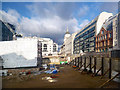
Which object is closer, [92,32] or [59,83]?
[59,83]

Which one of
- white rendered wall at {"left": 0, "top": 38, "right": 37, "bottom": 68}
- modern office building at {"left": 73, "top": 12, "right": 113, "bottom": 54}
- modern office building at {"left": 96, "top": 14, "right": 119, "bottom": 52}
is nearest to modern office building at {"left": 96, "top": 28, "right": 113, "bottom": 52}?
modern office building at {"left": 96, "top": 14, "right": 119, "bottom": 52}

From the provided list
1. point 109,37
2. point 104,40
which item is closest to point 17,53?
point 109,37

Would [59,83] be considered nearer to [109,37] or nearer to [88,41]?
[109,37]

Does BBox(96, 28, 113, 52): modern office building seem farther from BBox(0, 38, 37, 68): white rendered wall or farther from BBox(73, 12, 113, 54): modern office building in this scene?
BBox(0, 38, 37, 68): white rendered wall

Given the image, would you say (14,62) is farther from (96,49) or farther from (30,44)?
(96,49)

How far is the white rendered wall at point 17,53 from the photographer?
3034 cm

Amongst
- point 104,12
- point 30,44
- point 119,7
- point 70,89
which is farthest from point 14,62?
point 104,12

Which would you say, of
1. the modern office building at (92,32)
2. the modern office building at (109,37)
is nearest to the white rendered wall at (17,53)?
the modern office building at (109,37)

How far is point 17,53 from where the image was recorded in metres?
30.5

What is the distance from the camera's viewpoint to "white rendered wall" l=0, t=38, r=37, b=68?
Answer: 1195 inches

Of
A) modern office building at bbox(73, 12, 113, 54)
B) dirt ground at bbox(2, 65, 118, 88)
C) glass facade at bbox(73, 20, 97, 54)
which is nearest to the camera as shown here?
dirt ground at bbox(2, 65, 118, 88)

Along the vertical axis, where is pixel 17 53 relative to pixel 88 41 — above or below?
below

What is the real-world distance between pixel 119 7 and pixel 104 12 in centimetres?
1362

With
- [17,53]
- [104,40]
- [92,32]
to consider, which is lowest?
[17,53]
